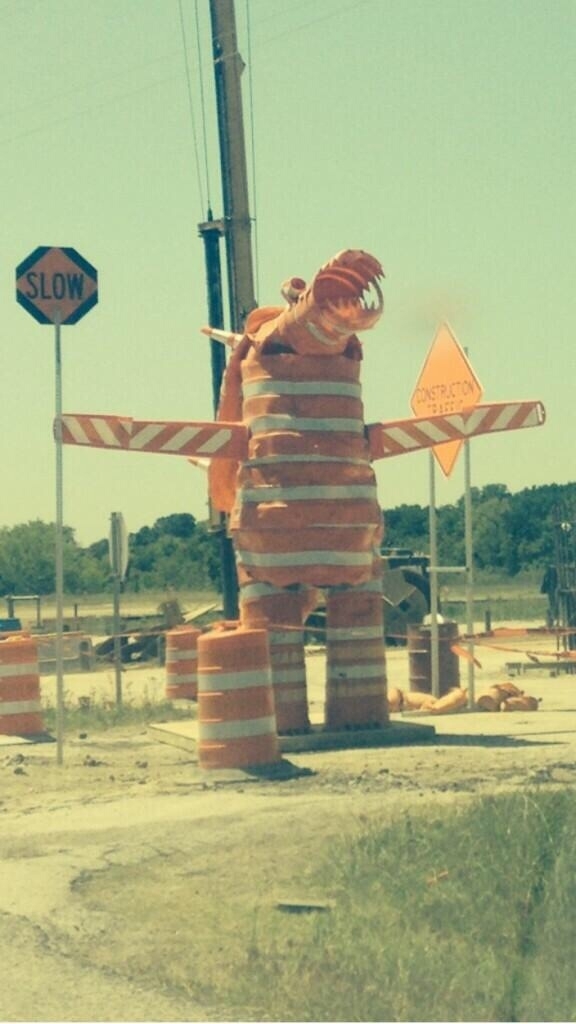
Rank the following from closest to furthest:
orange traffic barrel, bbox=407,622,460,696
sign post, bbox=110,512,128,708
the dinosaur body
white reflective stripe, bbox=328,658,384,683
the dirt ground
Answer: the dirt ground
the dinosaur body
white reflective stripe, bbox=328,658,384,683
orange traffic barrel, bbox=407,622,460,696
sign post, bbox=110,512,128,708

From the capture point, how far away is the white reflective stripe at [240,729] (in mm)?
11688

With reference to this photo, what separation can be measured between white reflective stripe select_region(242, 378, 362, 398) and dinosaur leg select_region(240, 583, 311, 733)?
1.31m

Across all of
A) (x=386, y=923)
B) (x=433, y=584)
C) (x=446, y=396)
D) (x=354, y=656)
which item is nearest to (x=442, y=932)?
(x=386, y=923)

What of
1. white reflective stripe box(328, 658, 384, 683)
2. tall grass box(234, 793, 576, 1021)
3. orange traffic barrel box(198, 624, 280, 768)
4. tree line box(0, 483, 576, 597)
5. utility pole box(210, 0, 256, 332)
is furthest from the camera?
tree line box(0, 483, 576, 597)

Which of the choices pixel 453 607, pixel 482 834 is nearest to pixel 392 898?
pixel 482 834

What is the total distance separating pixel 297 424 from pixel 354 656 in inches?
64.8

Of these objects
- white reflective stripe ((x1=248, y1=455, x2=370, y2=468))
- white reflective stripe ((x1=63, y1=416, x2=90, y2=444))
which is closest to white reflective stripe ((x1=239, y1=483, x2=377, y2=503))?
white reflective stripe ((x1=248, y1=455, x2=370, y2=468))

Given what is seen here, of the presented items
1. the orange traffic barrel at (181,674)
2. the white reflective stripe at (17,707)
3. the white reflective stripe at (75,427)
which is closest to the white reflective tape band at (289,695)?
the white reflective stripe at (75,427)

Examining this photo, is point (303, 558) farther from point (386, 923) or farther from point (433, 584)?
point (386, 923)

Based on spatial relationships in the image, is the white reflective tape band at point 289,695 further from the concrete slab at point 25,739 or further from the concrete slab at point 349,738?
the concrete slab at point 25,739

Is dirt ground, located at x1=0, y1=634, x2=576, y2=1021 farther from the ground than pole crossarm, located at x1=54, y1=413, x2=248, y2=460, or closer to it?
closer to it

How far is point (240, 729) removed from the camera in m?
11.7

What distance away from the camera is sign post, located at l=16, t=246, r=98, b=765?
13031 millimetres

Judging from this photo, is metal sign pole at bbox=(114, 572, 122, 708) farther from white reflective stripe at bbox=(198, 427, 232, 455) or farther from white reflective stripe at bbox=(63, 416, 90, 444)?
white reflective stripe at bbox=(63, 416, 90, 444)
